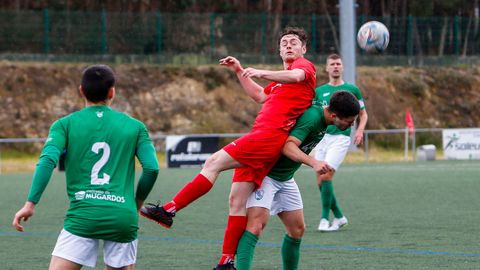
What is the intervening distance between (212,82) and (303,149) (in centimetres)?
3473

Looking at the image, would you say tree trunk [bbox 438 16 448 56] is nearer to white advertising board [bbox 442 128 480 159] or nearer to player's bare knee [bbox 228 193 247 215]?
white advertising board [bbox 442 128 480 159]

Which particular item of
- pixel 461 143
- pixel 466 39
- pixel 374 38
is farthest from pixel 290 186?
pixel 466 39

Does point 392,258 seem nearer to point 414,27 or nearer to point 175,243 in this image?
point 175,243

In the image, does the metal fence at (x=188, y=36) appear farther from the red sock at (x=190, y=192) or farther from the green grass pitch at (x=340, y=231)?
the red sock at (x=190, y=192)

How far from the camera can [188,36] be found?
1704 inches

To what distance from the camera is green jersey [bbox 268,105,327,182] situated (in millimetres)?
7875

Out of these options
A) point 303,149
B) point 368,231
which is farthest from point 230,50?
point 303,149

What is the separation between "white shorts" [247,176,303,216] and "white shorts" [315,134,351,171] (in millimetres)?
3783

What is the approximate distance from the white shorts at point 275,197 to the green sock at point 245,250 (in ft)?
0.80

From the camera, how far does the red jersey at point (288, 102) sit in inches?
314

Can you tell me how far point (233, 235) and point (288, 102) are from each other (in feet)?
3.63

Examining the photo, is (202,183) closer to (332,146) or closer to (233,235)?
(233,235)

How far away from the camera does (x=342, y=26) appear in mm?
29328

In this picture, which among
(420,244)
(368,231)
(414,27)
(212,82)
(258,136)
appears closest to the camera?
(258,136)
